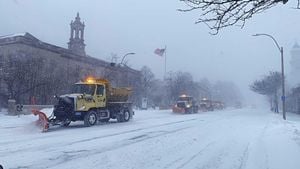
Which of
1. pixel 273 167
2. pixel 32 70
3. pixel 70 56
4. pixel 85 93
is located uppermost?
pixel 70 56

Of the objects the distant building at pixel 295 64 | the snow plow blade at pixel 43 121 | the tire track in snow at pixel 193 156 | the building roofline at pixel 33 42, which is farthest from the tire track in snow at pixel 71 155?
the distant building at pixel 295 64

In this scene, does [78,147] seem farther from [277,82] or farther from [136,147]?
[277,82]

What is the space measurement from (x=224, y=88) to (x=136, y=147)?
17092 cm

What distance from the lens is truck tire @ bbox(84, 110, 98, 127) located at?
81.0 ft

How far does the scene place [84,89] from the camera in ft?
84.8

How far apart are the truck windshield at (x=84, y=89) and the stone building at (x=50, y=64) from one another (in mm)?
22296

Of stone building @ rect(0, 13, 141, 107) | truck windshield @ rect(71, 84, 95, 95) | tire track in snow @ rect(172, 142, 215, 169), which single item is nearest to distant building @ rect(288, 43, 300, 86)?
stone building @ rect(0, 13, 141, 107)

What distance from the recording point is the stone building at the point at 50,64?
49.4 m

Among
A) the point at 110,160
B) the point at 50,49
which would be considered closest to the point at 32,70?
the point at 50,49

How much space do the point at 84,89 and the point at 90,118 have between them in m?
2.02

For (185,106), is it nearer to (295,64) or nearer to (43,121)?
(43,121)

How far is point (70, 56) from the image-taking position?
72750 millimetres

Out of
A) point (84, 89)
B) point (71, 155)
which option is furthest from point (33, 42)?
point (71, 155)

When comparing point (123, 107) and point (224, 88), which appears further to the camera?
point (224, 88)
